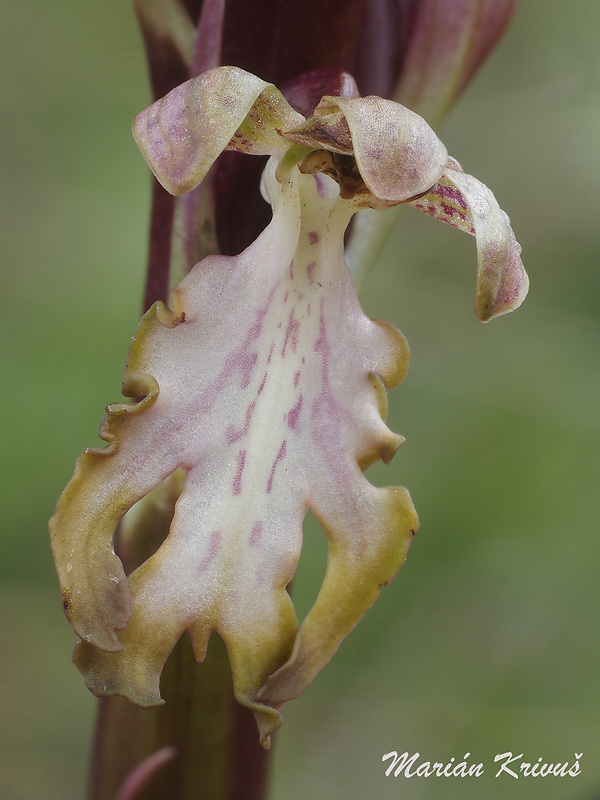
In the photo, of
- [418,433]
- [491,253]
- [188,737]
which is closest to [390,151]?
[491,253]

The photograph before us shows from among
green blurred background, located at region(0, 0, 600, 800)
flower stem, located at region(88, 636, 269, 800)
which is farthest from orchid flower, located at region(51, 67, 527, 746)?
green blurred background, located at region(0, 0, 600, 800)

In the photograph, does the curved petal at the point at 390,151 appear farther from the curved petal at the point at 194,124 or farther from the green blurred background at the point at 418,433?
the green blurred background at the point at 418,433

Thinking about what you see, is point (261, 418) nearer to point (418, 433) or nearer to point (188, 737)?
point (188, 737)

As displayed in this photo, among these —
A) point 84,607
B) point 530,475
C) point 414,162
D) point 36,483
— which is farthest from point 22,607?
point 414,162

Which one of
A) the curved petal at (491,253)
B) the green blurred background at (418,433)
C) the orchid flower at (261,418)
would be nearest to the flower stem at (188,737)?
the orchid flower at (261,418)

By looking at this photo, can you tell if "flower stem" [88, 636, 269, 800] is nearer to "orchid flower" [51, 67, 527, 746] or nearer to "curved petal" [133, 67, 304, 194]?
"orchid flower" [51, 67, 527, 746]

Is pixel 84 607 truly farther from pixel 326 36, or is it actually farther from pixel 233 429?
pixel 326 36
